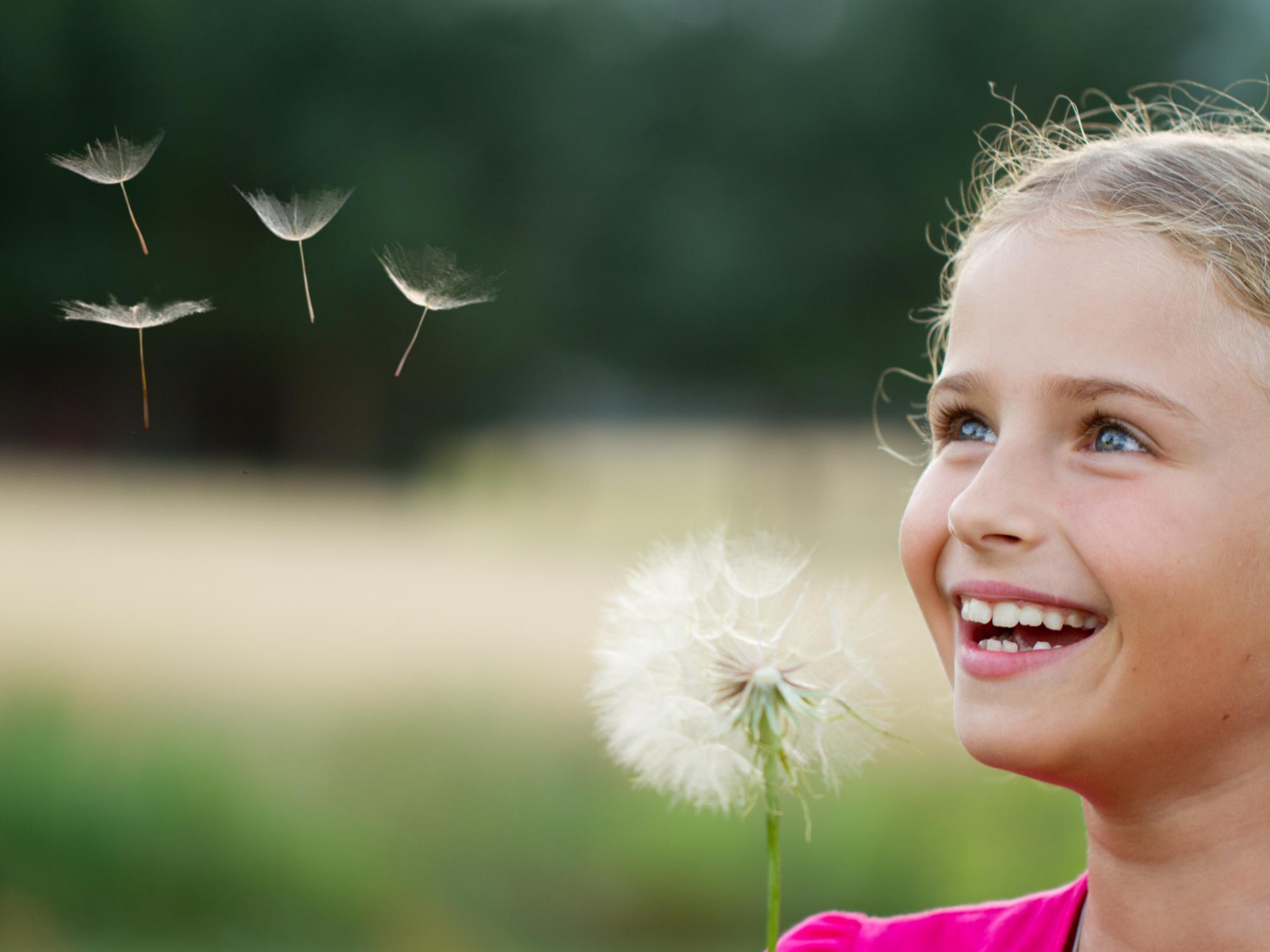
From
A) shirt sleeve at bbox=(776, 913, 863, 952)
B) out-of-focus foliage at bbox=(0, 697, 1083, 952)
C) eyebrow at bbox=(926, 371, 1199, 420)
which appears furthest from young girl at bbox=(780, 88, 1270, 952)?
out-of-focus foliage at bbox=(0, 697, 1083, 952)

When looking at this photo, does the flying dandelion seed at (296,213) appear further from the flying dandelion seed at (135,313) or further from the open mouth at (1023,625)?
the open mouth at (1023,625)

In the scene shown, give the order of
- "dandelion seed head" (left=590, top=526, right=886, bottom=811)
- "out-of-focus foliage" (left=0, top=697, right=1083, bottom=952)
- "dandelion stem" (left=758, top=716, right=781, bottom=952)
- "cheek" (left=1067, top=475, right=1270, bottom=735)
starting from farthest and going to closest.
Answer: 1. "out-of-focus foliage" (left=0, top=697, right=1083, bottom=952)
2. "dandelion seed head" (left=590, top=526, right=886, bottom=811)
3. "cheek" (left=1067, top=475, right=1270, bottom=735)
4. "dandelion stem" (left=758, top=716, right=781, bottom=952)

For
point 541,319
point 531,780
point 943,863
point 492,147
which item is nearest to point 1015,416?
point 943,863

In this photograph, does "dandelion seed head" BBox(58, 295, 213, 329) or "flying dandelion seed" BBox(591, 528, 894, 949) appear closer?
"dandelion seed head" BBox(58, 295, 213, 329)

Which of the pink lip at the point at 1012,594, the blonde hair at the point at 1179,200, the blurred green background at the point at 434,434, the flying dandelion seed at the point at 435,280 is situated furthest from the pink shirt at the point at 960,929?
the flying dandelion seed at the point at 435,280

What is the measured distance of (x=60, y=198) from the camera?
15.8 ft

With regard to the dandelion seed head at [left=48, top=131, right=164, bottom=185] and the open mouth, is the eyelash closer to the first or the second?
the open mouth

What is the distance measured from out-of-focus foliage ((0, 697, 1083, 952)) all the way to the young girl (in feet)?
10.3

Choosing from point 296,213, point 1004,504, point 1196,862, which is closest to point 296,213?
point 296,213

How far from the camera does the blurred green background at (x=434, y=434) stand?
436 cm

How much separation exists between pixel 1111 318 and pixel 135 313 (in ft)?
3.00

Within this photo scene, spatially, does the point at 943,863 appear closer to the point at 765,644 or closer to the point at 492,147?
the point at 765,644

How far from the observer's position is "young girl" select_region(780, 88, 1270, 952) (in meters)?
1.25

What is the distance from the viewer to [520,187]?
380 inches
